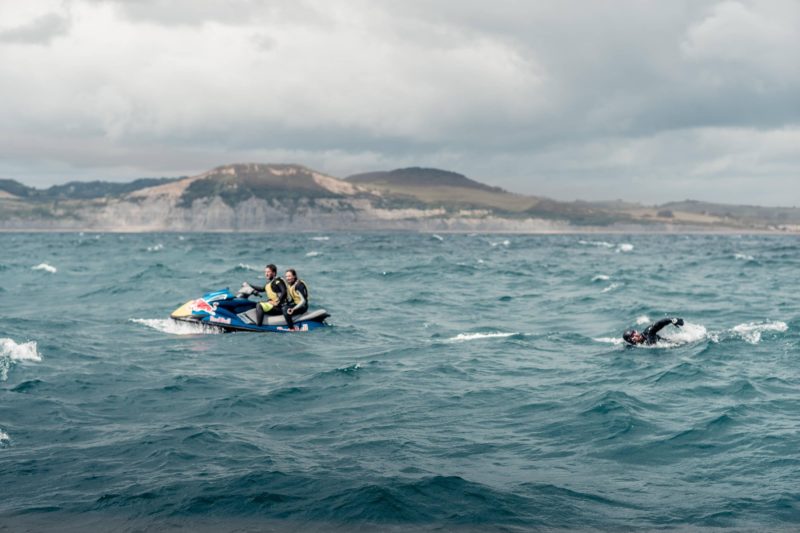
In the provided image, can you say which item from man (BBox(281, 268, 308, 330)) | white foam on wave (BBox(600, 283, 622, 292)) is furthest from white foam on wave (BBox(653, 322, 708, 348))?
white foam on wave (BBox(600, 283, 622, 292))

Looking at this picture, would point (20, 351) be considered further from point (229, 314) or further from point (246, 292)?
point (246, 292)

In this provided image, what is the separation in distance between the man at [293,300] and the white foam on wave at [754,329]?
527 inches

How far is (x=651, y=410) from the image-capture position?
14477mm

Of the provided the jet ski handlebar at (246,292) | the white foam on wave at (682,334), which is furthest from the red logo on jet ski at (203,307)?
the white foam on wave at (682,334)

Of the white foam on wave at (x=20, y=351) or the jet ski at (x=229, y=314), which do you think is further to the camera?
the jet ski at (x=229, y=314)

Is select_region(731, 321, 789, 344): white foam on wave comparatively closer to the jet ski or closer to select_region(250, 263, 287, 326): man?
the jet ski

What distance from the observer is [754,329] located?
2386 cm

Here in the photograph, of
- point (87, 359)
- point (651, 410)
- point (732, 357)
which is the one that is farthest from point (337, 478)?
point (732, 357)

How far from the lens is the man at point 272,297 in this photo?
2370cm

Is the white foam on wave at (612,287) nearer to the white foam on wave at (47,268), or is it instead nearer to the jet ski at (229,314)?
the jet ski at (229,314)

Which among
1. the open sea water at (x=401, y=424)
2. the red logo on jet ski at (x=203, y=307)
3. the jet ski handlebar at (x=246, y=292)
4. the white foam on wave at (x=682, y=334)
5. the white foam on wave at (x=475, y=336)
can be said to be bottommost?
the open sea water at (x=401, y=424)

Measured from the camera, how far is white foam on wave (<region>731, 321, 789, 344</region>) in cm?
2226

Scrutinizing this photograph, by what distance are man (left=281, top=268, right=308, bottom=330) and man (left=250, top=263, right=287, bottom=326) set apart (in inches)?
6.7

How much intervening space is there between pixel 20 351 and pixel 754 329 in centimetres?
2152
